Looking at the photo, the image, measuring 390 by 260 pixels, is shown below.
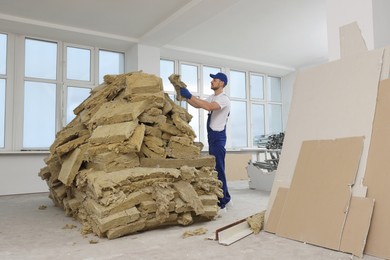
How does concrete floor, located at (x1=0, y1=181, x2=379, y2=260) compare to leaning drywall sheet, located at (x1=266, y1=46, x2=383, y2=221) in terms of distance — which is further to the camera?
leaning drywall sheet, located at (x1=266, y1=46, x2=383, y2=221)

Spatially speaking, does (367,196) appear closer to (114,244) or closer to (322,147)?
(322,147)

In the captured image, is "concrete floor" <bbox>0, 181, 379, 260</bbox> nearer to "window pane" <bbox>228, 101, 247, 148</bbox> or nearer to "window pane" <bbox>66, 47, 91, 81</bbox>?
"window pane" <bbox>66, 47, 91, 81</bbox>

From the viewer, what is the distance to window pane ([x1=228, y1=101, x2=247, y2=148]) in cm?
836

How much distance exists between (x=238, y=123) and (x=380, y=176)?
6454 mm

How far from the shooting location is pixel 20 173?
5520 mm

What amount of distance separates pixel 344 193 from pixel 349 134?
447 mm

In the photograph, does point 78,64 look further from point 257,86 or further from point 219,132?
point 257,86

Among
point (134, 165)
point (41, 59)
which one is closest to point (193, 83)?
point (41, 59)

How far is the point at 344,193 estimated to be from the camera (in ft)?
7.11

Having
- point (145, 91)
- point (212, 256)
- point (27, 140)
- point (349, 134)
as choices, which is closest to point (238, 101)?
point (27, 140)

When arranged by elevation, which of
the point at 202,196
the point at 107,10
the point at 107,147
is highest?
the point at 107,10

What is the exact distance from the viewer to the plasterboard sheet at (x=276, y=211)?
8.31 feet

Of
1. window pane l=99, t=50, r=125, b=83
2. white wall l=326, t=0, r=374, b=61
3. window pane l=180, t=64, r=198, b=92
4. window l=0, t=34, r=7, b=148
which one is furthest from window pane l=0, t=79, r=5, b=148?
white wall l=326, t=0, r=374, b=61

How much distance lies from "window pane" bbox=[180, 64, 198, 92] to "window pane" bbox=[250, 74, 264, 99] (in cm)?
182
